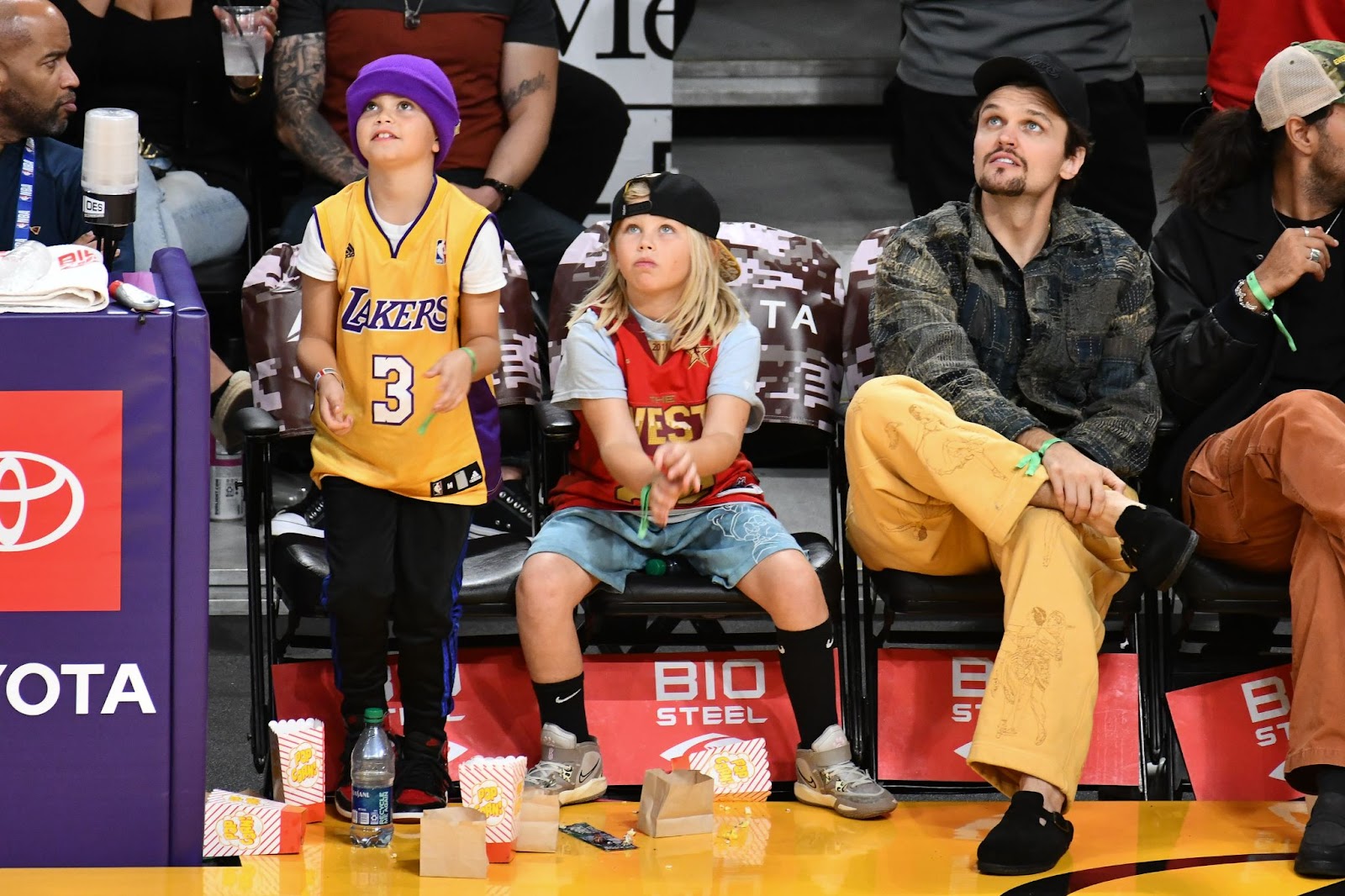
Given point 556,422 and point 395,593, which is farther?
point 556,422

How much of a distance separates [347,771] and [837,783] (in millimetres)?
957

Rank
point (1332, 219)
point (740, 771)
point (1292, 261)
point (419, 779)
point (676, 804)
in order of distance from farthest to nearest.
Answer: point (1332, 219), point (1292, 261), point (740, 771), point (419, 779), point (676, 804)

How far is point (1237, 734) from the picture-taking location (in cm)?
371

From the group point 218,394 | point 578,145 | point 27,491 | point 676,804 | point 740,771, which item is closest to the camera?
point 27,491

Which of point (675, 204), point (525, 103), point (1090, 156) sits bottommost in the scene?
point (675, 204)

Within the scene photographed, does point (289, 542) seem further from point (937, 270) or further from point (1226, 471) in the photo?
point (1226, 471)

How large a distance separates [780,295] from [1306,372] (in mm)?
1177

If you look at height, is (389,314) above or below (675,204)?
below

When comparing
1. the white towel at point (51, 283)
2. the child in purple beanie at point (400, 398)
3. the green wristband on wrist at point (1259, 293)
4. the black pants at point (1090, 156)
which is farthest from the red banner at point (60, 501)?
the black pants at point (1090, 156)

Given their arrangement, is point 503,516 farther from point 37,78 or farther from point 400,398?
point 37,78

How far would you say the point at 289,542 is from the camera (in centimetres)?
362

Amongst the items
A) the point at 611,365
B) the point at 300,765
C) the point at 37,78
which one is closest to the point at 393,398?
the point at 611,365

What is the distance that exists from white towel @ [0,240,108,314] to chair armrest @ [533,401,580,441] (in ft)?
3.57

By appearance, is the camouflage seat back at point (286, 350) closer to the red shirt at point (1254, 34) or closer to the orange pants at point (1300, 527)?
the orange pants at point (1300, 527)
